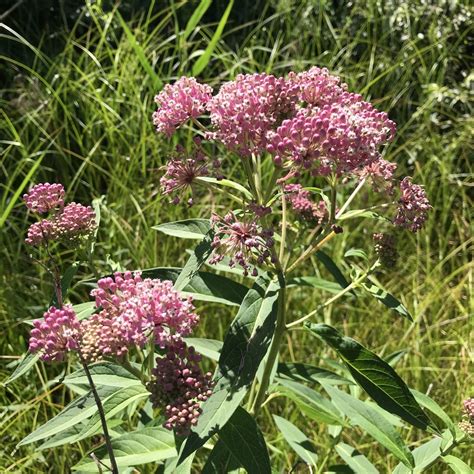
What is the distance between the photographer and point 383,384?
1.29 meters

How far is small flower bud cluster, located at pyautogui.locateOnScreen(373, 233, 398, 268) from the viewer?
61.4 inches

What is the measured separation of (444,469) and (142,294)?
172cm

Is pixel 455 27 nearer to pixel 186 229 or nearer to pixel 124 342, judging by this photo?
pixel 186 229

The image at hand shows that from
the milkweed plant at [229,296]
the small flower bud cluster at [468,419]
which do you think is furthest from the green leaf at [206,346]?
the small flower bud cluster at [468,419]

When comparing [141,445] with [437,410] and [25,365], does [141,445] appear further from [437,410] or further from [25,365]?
[437,410]

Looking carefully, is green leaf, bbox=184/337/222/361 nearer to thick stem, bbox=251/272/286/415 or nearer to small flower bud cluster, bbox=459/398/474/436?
thick stem, bbox=251/272/286/415

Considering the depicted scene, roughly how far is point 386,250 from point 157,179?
1.88 m

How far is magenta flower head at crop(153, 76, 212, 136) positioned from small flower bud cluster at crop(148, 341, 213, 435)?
48cm

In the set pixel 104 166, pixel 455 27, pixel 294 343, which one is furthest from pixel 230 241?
pixel 455 27

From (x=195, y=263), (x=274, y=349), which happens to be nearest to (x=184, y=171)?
(x=195, y=263)

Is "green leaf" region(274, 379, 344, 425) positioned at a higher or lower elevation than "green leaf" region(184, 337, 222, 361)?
lower

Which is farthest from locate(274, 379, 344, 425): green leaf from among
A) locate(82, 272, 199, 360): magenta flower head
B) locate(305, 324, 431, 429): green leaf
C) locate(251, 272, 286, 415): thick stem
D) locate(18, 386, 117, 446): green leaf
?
locate(82, 272, 199, 360): magenta flower head

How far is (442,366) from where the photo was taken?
3.05 metres

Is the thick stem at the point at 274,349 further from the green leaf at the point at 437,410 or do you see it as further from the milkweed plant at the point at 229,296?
the green leaf at the point at 437,410
